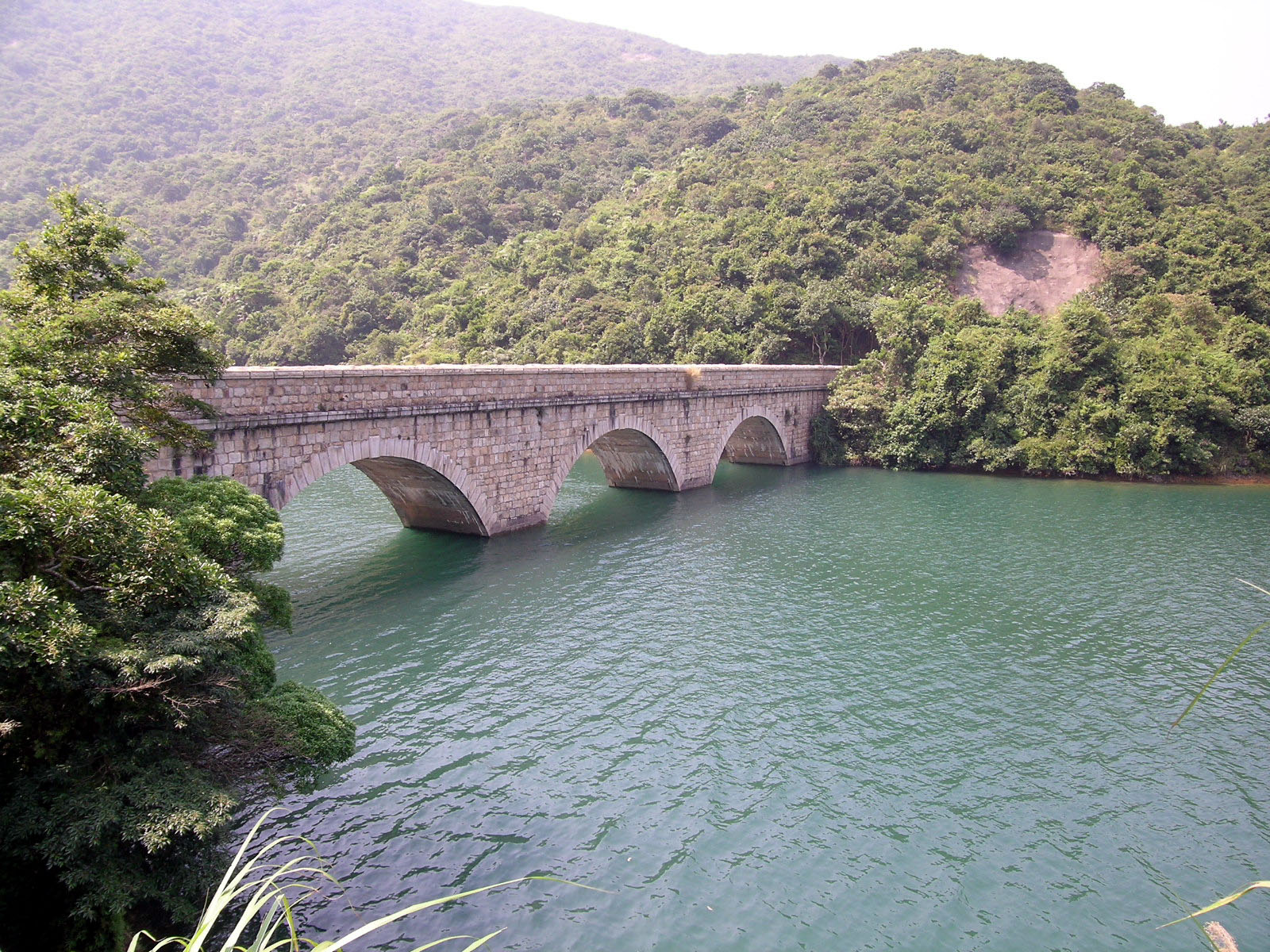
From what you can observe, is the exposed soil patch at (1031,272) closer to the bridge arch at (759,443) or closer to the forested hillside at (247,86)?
the bridge arch at (759,443)

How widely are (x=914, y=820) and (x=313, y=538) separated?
18.7 metres

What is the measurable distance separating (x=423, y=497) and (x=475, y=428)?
298cm

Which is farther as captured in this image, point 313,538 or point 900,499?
point 900,499

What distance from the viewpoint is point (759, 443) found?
36.9 m

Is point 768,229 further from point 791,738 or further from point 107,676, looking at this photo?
point 107,676

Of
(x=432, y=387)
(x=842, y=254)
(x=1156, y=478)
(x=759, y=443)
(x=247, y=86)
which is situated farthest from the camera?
(x=247, y=86)

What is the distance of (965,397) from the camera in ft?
115

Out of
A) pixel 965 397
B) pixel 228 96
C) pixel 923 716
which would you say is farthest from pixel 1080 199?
pixel 228 96

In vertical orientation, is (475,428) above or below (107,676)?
above

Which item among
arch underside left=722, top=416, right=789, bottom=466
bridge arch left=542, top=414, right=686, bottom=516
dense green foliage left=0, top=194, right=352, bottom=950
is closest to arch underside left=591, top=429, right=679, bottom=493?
bridge arch left=542, top=414, right=686, bottom=516

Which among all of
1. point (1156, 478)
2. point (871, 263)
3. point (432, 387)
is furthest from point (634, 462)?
point (871, 263)

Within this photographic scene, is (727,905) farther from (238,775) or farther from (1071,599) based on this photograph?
(1071,599)

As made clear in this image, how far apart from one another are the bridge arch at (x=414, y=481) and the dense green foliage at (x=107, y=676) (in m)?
6.93

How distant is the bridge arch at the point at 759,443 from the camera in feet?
115
